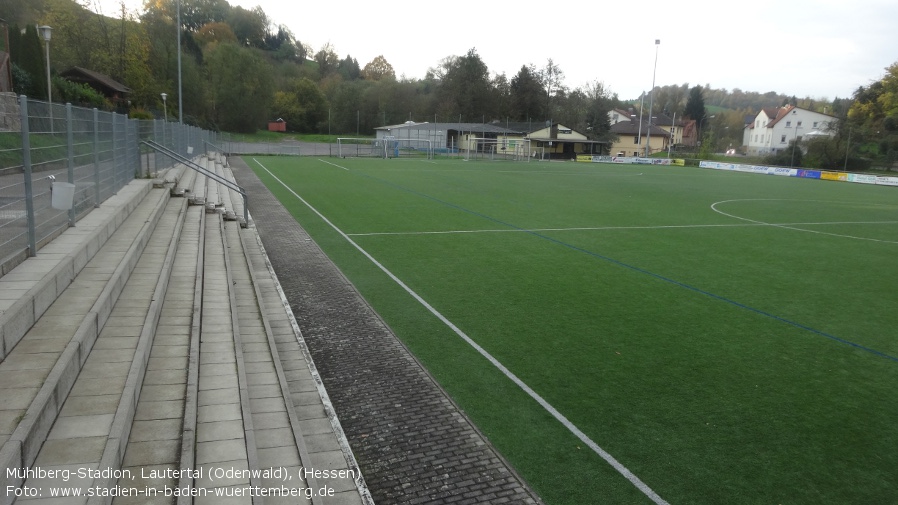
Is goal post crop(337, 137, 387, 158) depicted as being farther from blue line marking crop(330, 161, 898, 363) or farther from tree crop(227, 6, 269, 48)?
tree crop(227, 6, 269, 48)

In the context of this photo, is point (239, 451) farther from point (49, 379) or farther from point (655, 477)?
point (655, 477)

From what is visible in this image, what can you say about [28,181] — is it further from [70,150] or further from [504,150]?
[504,150]

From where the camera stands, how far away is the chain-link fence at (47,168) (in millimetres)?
5223

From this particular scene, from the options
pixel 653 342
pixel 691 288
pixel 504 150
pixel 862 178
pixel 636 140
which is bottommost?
pixel 653 342

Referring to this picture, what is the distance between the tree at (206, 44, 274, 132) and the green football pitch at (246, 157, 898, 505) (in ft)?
203

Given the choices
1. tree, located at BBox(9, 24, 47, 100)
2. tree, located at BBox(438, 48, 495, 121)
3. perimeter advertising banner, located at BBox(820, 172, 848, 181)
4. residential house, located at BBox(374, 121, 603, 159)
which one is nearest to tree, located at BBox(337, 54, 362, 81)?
tree, located at BBox(438, 48, 495, 121)

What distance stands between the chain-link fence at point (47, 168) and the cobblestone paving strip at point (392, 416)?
319 centimetres

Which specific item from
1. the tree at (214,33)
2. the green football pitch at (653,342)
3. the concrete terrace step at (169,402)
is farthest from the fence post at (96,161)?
the tree at (214,33)

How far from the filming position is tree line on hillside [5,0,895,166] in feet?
168

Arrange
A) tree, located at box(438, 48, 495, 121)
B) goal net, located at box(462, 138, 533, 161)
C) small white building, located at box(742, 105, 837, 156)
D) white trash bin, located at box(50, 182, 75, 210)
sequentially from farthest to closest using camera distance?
1. tree, located at box(438, 48, 495, 121)
2. small white building, located at box(742, 105, 837, 156)
3. goal net, located at box(462, 138, 533, 161)
4. white trash bin, located at box(50, 182, 75, 210)

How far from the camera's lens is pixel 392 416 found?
5.54 meters

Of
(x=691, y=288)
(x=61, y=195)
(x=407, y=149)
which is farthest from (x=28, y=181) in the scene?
(x=407, y=149)

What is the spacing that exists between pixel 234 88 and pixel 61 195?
72.6 m

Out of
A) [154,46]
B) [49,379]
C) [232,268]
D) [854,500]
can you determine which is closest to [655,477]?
[854,500]
